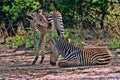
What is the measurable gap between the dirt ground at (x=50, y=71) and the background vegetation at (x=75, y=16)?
6089 millimetres

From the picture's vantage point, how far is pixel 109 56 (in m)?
11.9

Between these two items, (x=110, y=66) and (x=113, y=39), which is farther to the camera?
(x=113, y=39)

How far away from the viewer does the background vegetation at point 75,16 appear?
65.9ft

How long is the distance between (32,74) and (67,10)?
10739 mm

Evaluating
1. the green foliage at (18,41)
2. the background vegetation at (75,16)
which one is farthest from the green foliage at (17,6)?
the green foliage at (18,41)

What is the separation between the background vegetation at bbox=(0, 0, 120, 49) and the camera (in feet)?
65.9

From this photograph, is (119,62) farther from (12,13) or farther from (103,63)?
(12,13)

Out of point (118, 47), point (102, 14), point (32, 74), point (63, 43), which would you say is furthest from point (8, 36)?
point (32, 74)

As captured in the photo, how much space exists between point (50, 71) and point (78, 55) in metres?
1.20

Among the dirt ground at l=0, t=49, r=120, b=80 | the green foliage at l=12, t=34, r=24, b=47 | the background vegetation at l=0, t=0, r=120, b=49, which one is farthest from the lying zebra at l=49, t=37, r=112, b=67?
the background vegetation at l=0, t=0, r=120, b=49

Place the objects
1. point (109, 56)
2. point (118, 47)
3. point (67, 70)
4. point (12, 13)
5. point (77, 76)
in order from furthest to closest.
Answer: point (12, 13)
point (118, 47)
point (109, 56)
point (67, 70)
point (77, 76)

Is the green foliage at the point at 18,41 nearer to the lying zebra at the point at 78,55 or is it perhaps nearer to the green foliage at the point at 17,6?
the green foliage at the point at 17,6

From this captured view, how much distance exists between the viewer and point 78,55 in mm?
12031

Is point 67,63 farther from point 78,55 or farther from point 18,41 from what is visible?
point 18,41
